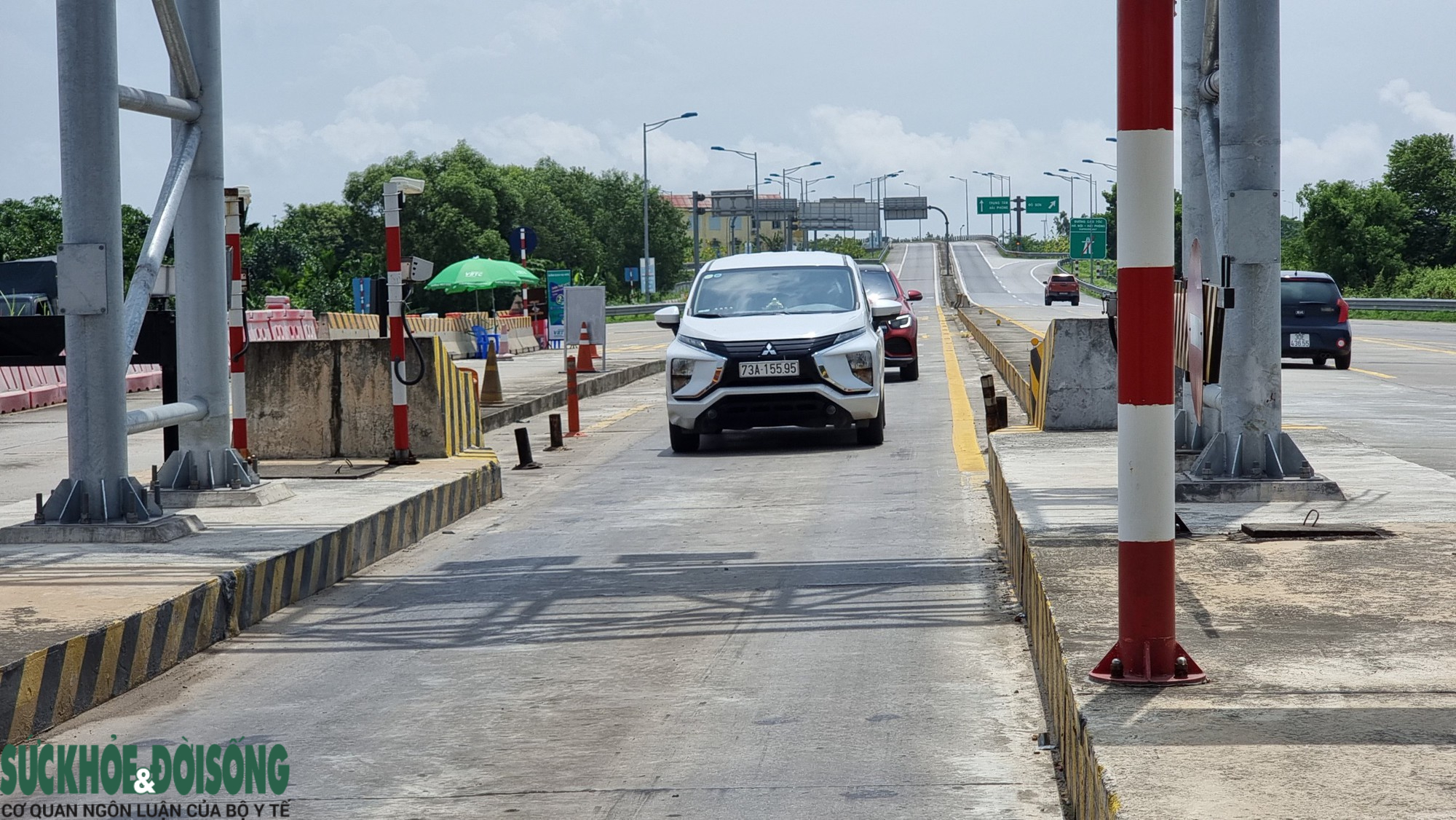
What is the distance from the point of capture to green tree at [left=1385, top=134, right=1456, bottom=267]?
239 ft

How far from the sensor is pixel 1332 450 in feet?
31.0

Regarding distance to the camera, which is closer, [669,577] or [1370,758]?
[1370,758]

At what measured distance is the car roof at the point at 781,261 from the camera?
48.0 ft

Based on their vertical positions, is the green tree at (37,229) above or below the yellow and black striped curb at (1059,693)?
above

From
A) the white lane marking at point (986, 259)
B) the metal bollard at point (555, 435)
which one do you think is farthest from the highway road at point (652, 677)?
the white lane marking at point (986, 259)

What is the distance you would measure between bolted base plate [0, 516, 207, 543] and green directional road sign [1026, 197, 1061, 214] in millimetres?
123579

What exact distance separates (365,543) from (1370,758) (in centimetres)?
566

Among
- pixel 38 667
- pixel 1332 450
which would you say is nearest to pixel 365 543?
pixel 38 667

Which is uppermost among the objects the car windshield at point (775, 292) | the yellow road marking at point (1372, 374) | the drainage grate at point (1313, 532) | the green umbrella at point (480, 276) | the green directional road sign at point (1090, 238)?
the green directional road sign at point (1090, 238)

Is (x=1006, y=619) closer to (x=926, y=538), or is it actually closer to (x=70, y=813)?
(x=926, y=538)

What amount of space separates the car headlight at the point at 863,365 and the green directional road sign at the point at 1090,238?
37.9 meters

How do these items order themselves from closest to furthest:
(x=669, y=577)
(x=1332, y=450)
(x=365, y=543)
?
(x=669, y=577) → (x=365, y=543) → (x=1332, y=450)

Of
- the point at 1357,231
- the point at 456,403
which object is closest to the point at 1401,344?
the point at 456,403

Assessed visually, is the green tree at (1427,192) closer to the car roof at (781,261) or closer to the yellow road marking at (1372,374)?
the yellow road marking at (1372,374)
